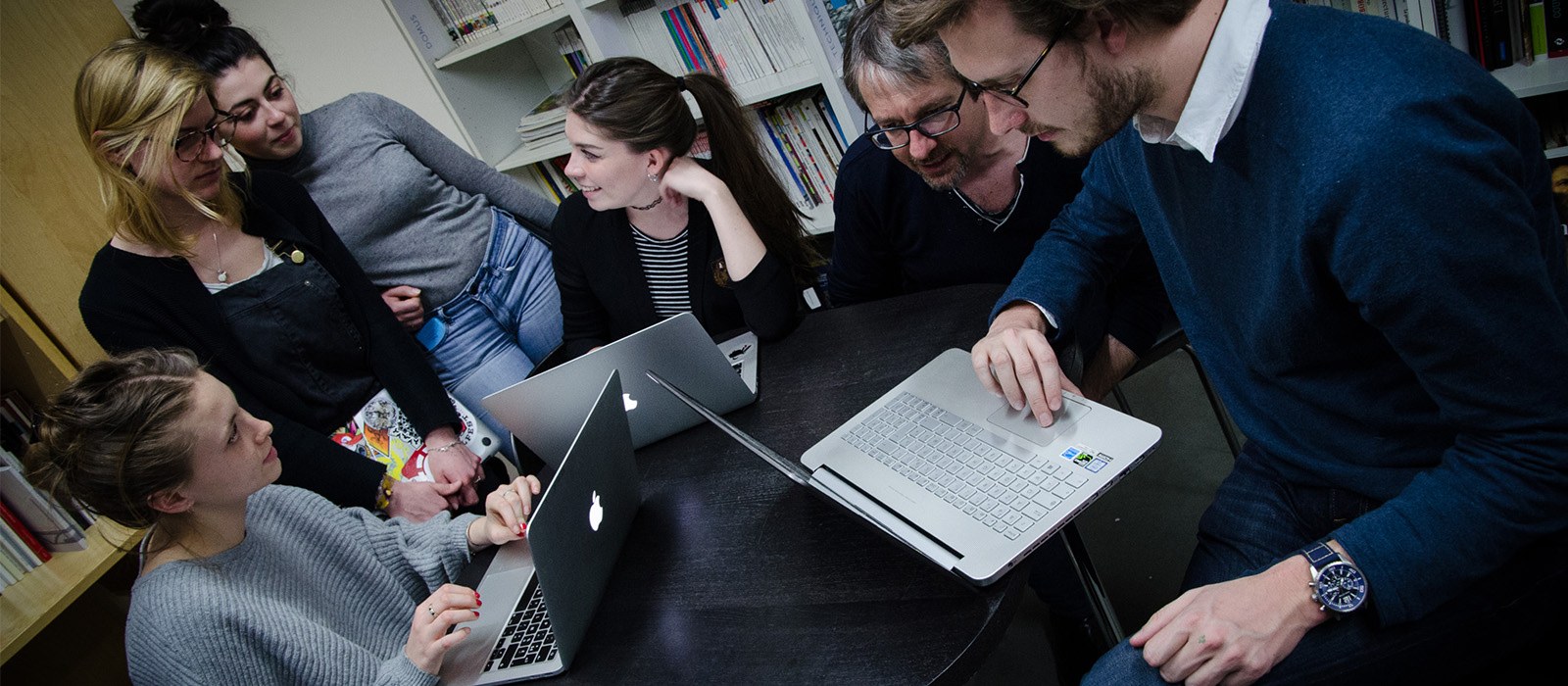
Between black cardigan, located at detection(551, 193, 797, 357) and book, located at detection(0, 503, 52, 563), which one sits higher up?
book, located at detection(0, 503, 52, 563)

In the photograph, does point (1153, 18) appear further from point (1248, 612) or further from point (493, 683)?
point (493, 683)

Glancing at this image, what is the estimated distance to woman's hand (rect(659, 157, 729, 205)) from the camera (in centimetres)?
173

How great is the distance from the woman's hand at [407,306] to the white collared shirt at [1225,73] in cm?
179

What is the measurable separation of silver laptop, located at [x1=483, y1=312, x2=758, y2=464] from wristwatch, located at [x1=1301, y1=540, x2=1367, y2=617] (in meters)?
0.77

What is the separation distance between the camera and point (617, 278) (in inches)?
73.9

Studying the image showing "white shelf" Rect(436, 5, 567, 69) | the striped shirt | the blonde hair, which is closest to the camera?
Answer: the blonde hair

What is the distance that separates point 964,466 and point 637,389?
53 cm

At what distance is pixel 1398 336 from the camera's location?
2.55ft

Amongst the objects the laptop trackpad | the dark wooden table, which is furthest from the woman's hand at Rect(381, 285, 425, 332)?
the laptop trackpad

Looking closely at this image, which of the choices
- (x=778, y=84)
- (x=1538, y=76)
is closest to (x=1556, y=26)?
(x=1538, y=76)

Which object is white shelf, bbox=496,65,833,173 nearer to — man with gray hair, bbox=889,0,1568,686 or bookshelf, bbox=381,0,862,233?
bookshelf, bbox=381,0,862,233

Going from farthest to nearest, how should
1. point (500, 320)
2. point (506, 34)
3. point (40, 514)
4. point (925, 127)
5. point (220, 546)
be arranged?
A: 1. point (506, 34)
2. point (500, 320)
3. point (40, 514)
4. point (925, 127)
5. point (220, 546)

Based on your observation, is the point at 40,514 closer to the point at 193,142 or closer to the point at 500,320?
the point at 193,142

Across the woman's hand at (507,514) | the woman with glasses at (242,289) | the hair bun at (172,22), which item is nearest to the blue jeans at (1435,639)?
the woman's hand at (507,514)
